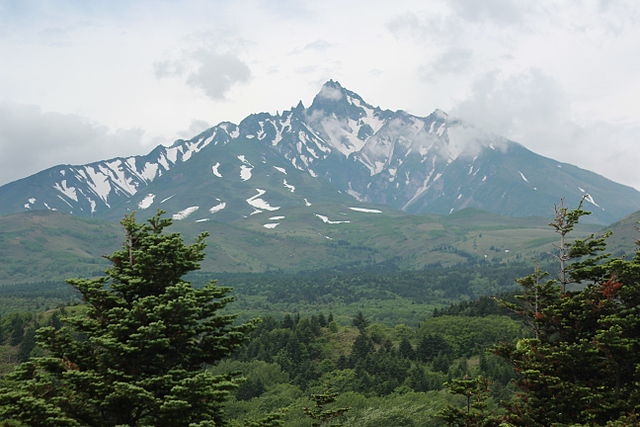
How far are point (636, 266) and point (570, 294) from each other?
14.5 ft

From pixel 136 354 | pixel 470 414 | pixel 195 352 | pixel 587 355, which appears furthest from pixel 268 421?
pixel 587 355

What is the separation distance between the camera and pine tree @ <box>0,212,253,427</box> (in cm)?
2044

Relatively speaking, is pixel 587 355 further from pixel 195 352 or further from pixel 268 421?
pixel 195 352

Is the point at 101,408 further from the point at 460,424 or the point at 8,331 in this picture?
the point at 8,331

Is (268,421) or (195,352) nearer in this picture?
(268,421)

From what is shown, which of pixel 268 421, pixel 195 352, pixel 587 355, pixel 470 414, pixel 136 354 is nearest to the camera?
pixel 136 354

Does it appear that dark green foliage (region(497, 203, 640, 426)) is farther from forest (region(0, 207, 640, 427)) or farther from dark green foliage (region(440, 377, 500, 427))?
dark green foliage (region(440, 377, 500, 427))


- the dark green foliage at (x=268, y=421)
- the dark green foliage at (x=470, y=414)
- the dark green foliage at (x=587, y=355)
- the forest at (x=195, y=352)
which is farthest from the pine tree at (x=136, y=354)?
the dark green foliage at (x=587, y=355)

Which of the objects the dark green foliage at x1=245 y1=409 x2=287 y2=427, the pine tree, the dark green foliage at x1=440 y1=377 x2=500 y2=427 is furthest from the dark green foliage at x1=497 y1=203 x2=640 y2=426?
the pine tree

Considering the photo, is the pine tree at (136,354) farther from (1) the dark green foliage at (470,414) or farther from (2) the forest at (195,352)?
(1) the dark green foliage at (470,414)

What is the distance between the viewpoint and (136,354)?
22.2 metres

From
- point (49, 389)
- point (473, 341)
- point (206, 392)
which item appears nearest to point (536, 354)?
point (206, 392)

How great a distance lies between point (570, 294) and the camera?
31.1 m

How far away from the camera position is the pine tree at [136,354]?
67.1ft
